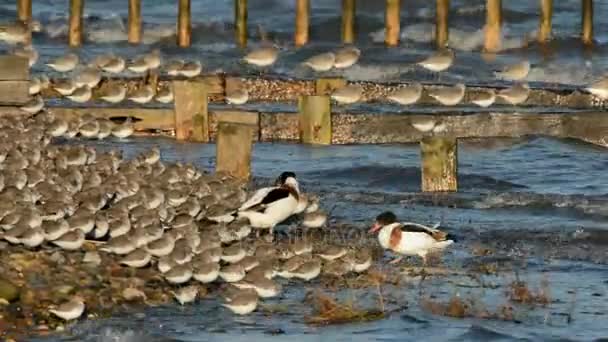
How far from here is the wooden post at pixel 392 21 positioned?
31534 millimetres

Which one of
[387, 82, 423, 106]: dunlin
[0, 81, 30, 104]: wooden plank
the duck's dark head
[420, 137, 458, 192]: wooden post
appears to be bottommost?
[387, 82, 423, 106]: dunlin

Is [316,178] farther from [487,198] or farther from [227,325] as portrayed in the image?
[227,325]

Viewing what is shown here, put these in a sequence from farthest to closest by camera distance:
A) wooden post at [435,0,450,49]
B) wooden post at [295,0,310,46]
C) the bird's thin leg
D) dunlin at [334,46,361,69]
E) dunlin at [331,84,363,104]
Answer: wooden post at [295,0,310,46] → wooden post at [435,0,450,49] → dunlin at [334,46,361,69] → dunlin at [331,84,363,104] → the bird's thin leg

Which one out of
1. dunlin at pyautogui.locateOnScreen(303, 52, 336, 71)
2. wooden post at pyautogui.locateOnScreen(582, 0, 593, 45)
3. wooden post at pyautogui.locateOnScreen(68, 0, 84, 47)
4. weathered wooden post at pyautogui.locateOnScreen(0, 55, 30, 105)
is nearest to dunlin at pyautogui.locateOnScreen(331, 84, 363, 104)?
dunlin at pyautogui.locateOnScreen(303, 52, 336, 71)

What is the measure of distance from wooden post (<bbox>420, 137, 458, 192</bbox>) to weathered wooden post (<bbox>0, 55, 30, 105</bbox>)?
402 centimetres

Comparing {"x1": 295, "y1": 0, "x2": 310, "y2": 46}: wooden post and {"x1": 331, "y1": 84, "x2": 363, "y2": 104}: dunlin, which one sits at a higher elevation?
{"x1": 331, "y1": 84, "x2": 363, "y2": 104}: dunlin

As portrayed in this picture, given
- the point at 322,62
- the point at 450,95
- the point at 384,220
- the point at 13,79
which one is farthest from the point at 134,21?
the point at 384,220

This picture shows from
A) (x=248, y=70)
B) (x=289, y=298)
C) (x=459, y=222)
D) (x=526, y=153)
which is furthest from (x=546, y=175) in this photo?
(x=248, y=70)

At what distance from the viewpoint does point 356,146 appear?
2208 centimetres

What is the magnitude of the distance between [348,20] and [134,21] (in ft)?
14.7

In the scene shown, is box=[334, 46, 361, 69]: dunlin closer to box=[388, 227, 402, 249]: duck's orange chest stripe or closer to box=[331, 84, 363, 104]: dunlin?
box=[331, 84, 363, 104]: dunlin

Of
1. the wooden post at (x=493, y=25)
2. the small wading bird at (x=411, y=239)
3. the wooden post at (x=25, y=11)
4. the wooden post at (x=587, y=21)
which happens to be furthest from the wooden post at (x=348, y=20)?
the small wading bird at (x=411, y=239)

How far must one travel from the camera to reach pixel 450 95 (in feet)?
78.0

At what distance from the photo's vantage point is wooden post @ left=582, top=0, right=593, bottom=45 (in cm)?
3195
